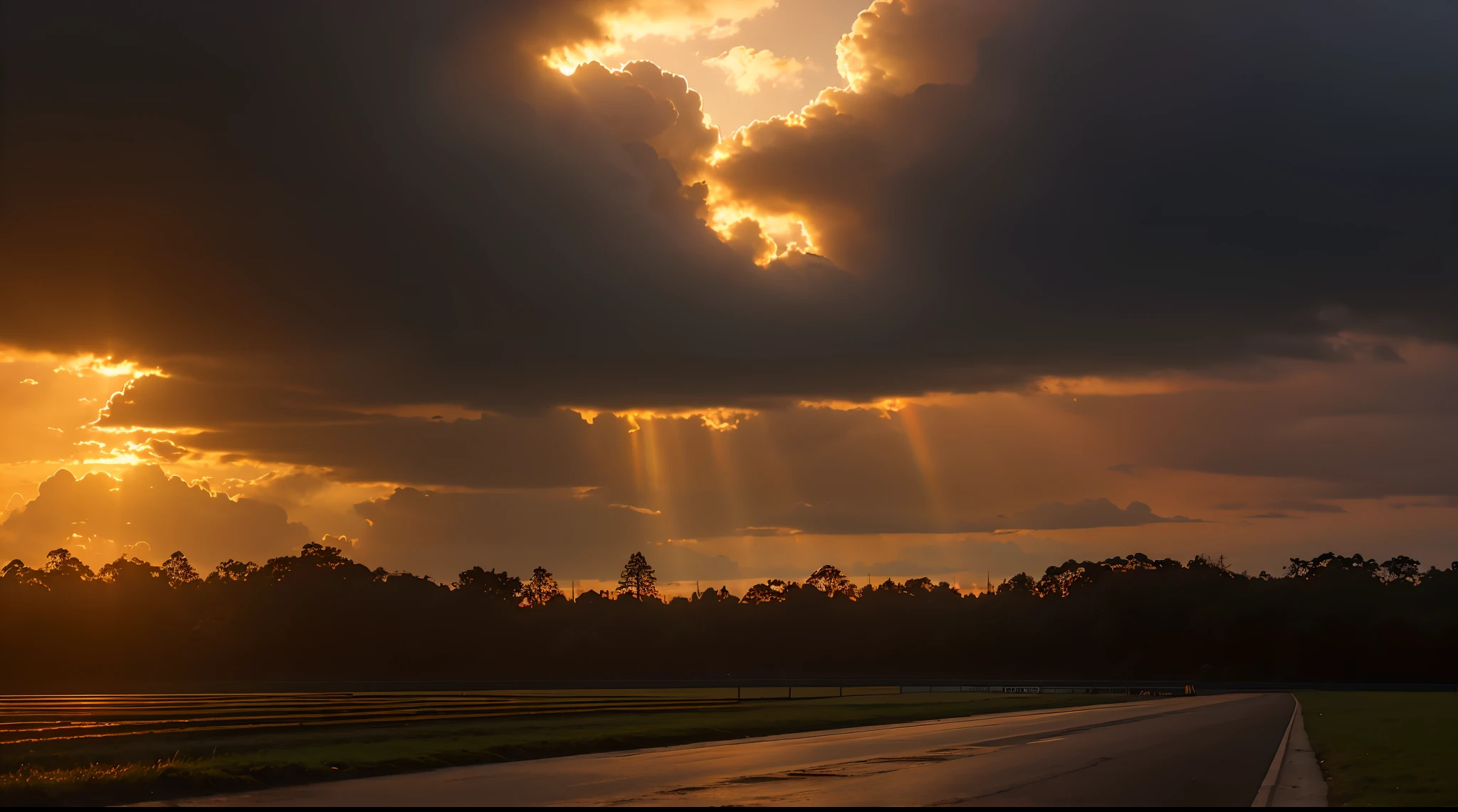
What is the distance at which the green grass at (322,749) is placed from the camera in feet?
96.2

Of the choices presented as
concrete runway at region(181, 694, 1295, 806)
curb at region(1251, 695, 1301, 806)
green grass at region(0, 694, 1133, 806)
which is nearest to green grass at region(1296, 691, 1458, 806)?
curb at region(1251, 695, 1301, 806)

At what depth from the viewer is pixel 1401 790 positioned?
96.8 feet

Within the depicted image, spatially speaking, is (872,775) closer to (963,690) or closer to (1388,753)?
(1388,753)

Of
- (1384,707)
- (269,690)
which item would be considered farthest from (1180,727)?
(269,690)

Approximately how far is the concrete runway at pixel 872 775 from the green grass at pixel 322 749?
2259 millimetres

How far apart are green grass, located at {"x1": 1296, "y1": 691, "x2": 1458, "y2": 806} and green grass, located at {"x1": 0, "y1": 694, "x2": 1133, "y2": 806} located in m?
21.6

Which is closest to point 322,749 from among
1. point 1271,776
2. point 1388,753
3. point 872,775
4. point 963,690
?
point 872,775

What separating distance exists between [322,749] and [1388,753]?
34889mm

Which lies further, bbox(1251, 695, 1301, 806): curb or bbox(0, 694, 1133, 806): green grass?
bbox(0, 694, 1133, 806): green grass

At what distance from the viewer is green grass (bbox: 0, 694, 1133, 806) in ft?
96.2

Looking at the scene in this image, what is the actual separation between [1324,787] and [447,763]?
2317 cm

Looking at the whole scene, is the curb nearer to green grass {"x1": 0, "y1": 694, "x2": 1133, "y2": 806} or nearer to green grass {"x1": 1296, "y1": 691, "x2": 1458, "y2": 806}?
green grass {"x1": 1296, "y1": 691, "x2": 1458, "y2": 806}

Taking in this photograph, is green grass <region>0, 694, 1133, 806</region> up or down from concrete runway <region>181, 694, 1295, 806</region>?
up

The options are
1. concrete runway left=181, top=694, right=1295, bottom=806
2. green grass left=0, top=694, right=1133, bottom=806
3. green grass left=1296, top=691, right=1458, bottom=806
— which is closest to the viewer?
concrete runway left=181, top=694, right=1295, bottom=806
